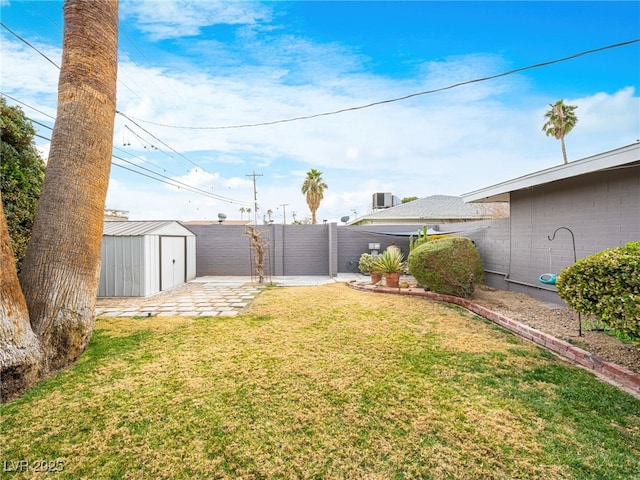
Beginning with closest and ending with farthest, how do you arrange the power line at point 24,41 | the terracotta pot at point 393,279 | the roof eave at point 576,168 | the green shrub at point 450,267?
the roof eave at point 576,168
the power line at point 24,41
the green shrub at point 450,267
the terracotta pot at point 393,279

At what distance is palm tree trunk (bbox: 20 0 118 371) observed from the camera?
3318 mm

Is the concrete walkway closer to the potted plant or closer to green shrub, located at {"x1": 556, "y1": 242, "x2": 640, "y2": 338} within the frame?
the potted plant

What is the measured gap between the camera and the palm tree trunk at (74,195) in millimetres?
3318

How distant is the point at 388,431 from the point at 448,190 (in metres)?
22.5

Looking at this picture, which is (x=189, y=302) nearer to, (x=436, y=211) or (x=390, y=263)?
(x=390, y=263)

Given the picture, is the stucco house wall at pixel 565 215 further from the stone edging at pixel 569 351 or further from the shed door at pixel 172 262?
the shed door at pixel 172 262

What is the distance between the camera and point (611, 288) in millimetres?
3121

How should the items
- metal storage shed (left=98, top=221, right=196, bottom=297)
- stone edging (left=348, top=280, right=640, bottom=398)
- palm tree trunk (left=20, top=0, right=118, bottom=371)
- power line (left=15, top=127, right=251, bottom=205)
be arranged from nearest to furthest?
stone edging (left=348, top=280, right=640, bottom=398)
palm tree trunk (left=20, top=0, right=118, bottom=371)
metal storage shed (left=98, top=221, right=196, bottom=297)
power line (left=15, top=127, right=251, bottom=205)

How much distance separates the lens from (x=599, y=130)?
8.86m

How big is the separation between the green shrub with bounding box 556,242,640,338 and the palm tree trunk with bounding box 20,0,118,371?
5.60 m

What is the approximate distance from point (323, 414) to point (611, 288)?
3.11 metres

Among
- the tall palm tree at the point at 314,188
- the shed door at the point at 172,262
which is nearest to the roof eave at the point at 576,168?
the shed door at the point at 172,262

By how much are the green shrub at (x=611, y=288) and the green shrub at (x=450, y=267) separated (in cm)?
308

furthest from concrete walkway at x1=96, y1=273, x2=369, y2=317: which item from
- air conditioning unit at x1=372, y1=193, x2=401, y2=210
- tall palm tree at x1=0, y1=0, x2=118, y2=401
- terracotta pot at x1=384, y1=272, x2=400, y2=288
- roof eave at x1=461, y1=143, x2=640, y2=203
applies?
air conditioning unit at x1=372, y1=193, x2=401, y2=210
